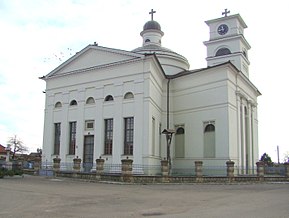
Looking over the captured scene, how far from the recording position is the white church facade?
93.9ft

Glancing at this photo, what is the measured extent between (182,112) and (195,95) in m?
1.98

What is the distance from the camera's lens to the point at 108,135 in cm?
3002

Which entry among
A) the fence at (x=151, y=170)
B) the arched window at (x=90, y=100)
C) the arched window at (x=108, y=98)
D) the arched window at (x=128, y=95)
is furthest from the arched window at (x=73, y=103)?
the arched window at (x=128, y=95)

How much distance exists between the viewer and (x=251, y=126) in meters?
35.5

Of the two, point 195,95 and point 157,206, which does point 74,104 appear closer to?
point 195,95

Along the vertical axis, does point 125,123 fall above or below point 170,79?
below

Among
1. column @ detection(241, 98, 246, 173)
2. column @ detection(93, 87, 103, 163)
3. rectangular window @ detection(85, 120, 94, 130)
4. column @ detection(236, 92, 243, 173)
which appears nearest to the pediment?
column @ detection(93, 87, 103, 163)

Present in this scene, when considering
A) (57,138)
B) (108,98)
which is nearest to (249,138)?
(108,98)

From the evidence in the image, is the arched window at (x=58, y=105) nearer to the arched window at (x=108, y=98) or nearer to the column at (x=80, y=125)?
the column at (x=80, y=125)

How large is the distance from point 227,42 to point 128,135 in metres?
15.8

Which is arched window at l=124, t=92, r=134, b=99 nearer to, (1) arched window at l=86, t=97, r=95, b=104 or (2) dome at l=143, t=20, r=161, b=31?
(1) arched window at l=86, t=97, r=95, b=104

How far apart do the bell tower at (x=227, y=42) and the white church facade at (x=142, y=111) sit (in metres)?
3.61

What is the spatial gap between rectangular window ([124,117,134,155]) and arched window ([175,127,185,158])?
5290mm

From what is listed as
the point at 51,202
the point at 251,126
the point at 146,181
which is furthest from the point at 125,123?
the point at 51,202
